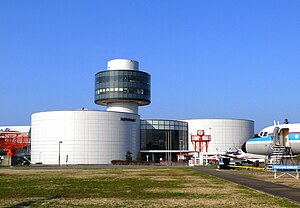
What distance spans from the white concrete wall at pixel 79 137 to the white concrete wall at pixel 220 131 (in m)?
38.4

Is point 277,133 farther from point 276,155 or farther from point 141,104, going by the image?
point 141,104

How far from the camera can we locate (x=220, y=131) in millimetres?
148500

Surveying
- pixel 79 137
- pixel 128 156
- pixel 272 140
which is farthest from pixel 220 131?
pixel 272 140

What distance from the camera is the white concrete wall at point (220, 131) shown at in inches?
5822

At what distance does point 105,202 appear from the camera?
17484mm

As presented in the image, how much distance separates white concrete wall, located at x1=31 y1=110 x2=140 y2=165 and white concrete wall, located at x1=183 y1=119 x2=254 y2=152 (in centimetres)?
A: 3842

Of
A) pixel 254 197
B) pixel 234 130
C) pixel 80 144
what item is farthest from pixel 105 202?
pixel 234 130

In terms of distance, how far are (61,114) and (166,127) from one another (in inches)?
1623

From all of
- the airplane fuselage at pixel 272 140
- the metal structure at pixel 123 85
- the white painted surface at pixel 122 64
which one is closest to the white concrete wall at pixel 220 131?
the metal structure at pixel 123 85

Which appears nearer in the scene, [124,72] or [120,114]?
[120,114]

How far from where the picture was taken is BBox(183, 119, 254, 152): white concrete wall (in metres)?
148

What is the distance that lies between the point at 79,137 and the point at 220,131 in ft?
185

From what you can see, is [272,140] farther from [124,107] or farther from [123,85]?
[124,107]

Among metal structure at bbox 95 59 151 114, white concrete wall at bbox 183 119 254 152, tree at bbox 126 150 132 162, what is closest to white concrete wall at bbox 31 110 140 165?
tree at bbox 126 150 132 162
